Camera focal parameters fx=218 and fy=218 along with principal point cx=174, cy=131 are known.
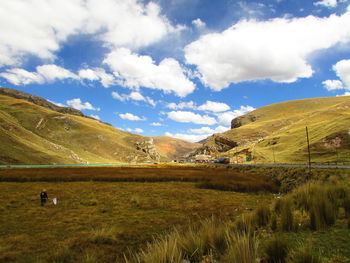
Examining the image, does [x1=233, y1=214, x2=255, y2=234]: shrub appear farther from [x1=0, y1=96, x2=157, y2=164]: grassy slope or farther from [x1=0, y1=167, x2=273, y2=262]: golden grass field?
[x1=0, y1=96, x2=157, y2=164]: grassy slope

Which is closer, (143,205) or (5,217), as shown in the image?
(5,217)

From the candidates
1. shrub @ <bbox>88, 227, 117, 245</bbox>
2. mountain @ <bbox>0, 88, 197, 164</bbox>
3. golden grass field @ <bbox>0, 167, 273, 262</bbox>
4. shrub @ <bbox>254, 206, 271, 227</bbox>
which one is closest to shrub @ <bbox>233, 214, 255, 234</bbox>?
shrub @ <bbox>254, 206, 271, 227</bbox>

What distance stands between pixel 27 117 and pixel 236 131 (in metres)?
167

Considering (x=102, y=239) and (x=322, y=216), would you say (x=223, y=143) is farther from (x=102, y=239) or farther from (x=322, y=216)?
(x=322, y=216)

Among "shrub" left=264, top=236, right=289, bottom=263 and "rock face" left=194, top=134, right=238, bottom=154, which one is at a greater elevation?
"rock face" left=194, top=134, right=238, bottom=154

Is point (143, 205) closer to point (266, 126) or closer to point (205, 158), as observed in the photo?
point (205, 158)

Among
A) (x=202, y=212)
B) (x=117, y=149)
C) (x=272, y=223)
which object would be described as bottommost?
(x=202, y=212)

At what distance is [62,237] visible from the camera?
414 inches

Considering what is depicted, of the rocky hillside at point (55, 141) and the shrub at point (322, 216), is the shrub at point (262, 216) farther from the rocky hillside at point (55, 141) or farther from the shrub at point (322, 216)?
the rocky hillside at point (55, 141)

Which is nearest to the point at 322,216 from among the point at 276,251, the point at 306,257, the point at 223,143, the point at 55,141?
the point at 276,251

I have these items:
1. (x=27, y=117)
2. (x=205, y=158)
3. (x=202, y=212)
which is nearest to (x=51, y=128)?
(x=27, y=117)

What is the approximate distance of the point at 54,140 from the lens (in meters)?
153

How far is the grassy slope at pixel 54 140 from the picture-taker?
342ft

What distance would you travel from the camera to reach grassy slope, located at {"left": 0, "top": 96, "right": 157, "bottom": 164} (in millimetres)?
104163
